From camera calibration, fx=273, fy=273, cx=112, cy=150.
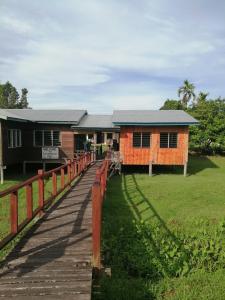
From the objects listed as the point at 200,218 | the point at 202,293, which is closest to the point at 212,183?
the point at 200,218

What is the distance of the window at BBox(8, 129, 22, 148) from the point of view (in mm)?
17094

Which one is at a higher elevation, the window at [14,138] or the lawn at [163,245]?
the window at [14,138]

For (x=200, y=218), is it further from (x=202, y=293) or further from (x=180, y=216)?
(x=202, y=293)

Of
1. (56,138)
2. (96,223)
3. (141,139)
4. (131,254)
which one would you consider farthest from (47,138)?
(96,223)

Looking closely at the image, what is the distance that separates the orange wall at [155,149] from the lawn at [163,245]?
5.07m

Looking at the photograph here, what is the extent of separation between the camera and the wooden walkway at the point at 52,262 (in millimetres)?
3842

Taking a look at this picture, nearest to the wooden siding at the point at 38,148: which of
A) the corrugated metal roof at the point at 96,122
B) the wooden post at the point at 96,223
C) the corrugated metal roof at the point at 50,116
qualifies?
the corrugated metal roof at the point at 50,116

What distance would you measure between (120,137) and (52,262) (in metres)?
14.3

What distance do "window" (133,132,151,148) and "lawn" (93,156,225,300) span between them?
546 cm

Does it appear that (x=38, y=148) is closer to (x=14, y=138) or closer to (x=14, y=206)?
(x=14, y=138)

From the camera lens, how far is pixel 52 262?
469cm

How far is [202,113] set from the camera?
32.2 meters

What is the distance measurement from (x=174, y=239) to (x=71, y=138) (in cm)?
1272

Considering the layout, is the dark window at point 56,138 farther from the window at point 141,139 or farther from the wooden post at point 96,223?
the wooden post at point 96,223
